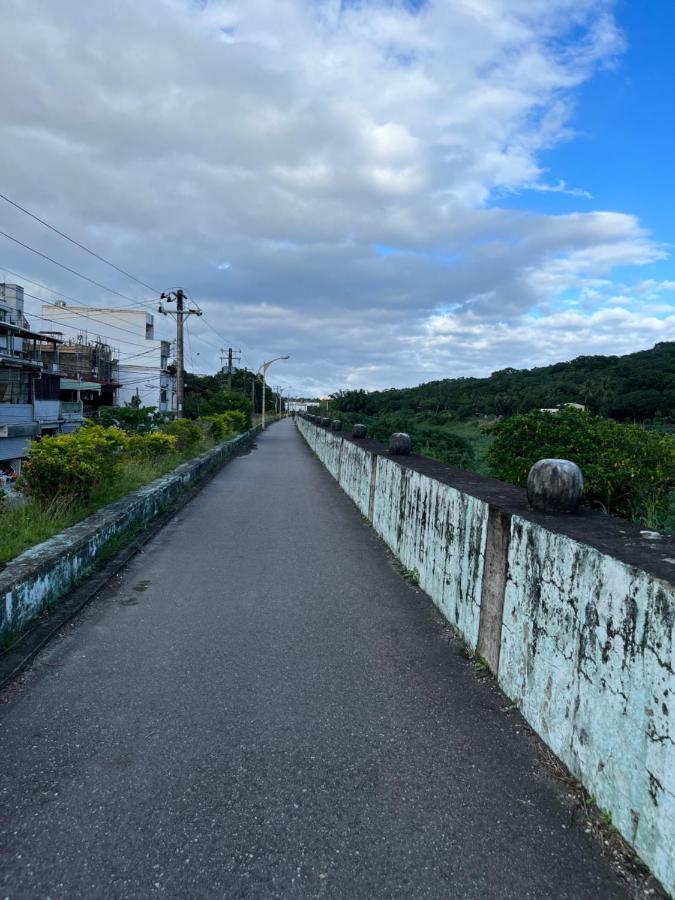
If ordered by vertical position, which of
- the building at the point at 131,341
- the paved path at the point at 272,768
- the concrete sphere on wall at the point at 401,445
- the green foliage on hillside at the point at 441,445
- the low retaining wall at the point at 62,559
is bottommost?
the paved path at the point at 272,768

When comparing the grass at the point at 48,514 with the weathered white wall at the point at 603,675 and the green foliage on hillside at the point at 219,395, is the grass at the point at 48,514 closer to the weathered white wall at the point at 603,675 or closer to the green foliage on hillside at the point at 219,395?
the weathered white wall at the point at 603,675

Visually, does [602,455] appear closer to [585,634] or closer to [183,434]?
[585,634]

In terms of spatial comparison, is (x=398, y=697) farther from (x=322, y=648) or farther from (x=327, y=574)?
(x=327, y=574)

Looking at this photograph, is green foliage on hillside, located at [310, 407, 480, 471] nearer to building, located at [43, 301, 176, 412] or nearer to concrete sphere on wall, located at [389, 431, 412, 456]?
concrete sphere on wall, located at [389, 431, 412, 456]

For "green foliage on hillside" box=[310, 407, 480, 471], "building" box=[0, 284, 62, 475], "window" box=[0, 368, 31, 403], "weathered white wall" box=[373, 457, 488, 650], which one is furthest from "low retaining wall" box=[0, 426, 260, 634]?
"window" box=[0, 368, 31, 403]

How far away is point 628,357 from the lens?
51.0 m

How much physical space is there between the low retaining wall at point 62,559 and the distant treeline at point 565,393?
17.9 meters

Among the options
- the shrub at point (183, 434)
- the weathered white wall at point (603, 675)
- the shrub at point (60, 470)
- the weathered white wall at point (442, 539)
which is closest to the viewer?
the weathered white wall at point (603, 675)

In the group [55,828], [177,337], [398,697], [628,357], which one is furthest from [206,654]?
[628,357]

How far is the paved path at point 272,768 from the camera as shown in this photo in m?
1.95

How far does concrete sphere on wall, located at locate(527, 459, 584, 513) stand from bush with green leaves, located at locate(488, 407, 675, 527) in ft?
9.21

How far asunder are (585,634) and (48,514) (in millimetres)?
5588

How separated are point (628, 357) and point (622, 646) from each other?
55821 mm

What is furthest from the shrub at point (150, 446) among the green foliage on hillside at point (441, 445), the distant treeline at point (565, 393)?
the distant treeline at point (565, 393)
